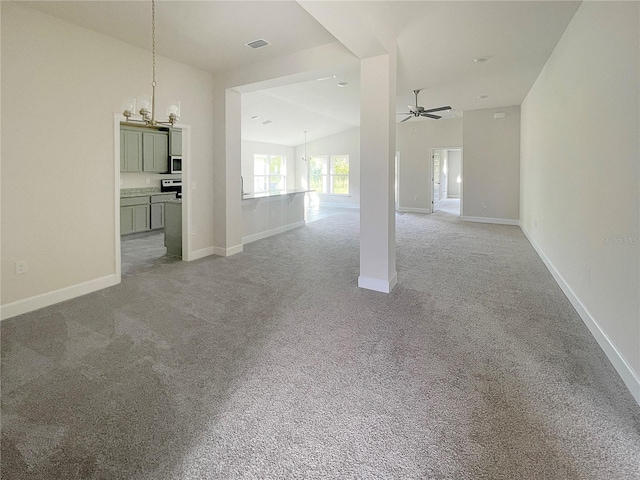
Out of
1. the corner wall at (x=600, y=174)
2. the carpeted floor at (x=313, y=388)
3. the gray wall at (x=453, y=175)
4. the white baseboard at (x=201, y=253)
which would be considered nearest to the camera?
the carpeted floor at (x=313, y=388)

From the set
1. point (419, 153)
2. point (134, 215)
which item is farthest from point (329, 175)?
point (134, 215)

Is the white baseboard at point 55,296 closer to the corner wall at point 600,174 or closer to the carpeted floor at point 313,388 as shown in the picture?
the carpeted floor at point 313,388

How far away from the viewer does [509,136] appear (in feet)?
26.4

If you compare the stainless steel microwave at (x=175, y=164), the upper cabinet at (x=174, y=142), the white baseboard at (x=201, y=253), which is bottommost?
the white baseboard at (x=201, y=253)

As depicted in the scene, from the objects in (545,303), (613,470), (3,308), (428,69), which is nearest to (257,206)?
(428,69)

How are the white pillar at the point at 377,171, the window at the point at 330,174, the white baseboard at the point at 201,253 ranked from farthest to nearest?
the window at the point at 330,174
the white baseboard at the point at 201,253
the white pillar at the point at 377,171

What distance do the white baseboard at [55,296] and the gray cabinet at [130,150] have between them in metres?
3.55

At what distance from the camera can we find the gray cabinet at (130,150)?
671 cm

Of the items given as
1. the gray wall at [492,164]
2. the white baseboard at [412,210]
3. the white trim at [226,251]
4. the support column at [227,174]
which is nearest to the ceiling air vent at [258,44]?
the support column at [227,174]

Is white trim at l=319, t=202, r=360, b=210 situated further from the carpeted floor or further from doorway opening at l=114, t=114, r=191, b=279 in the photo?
the carpeted floor

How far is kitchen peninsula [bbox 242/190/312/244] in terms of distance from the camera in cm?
645

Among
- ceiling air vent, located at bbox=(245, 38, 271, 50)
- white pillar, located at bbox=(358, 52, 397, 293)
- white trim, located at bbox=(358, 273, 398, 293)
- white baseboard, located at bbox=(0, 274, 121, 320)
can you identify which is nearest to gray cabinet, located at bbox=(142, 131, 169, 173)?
white baseboard, located at bbox=(0, 274, 121, 320)

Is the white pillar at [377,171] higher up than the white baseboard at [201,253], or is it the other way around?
the white pillar at [377,171]

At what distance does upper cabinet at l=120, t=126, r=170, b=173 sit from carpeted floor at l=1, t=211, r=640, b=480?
3.95 m
